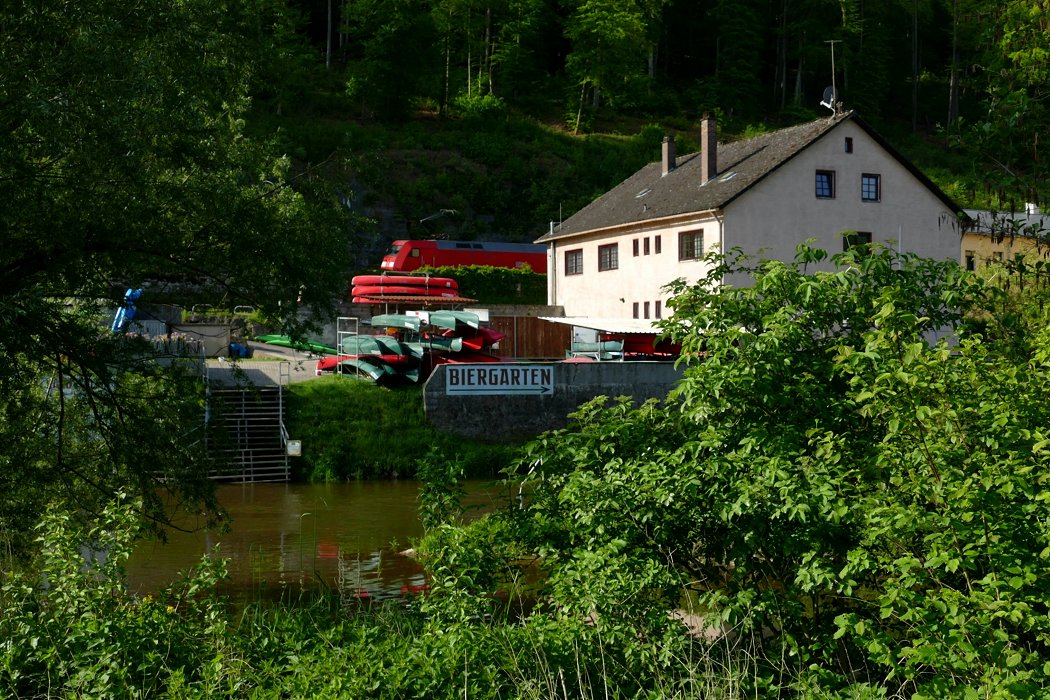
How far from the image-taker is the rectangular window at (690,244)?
39.1 meters

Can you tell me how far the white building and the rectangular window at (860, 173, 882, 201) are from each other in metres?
0.04

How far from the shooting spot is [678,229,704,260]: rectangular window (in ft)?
128

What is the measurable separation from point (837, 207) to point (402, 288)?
608 inches

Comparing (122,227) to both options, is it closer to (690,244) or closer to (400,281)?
(400,281)

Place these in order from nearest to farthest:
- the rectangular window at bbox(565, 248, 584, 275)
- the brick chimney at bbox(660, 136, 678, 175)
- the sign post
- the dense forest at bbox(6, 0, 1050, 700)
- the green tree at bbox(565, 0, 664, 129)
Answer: the dense forest at bbox(6, 0, 1050, 700)
the sign post
the brick chimney at bbox(660, 136, 678, 175)
the rectangular window at bbox(565, 248, 584, 275)
the green tree at bbox(565, 0, 664, 129)

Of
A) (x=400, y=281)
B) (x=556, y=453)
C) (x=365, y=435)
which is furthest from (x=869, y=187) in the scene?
(x=556, y=453)

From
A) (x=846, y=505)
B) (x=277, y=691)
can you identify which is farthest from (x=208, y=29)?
(x=846, y=505)

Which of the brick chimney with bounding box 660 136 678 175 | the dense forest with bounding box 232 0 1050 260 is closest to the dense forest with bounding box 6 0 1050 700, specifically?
the brick chimney with bounding box 660 136 678 175

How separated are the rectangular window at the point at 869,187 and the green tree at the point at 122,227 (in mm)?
29877

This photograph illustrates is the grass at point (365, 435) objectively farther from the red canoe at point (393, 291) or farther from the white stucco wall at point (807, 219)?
the white stucco wall at point (807, 219)

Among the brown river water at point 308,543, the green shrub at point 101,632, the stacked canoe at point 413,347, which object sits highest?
the stacked canoe at point 413,347

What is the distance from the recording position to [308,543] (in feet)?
65.1

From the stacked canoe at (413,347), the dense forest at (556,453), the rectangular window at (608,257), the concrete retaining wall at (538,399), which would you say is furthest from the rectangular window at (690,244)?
the dense forest at (556,453)

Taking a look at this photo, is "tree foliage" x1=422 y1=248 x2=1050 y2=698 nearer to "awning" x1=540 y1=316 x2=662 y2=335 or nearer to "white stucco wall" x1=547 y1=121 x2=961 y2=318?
"awning" x1=540 y1=316 x2=662 y2=335
